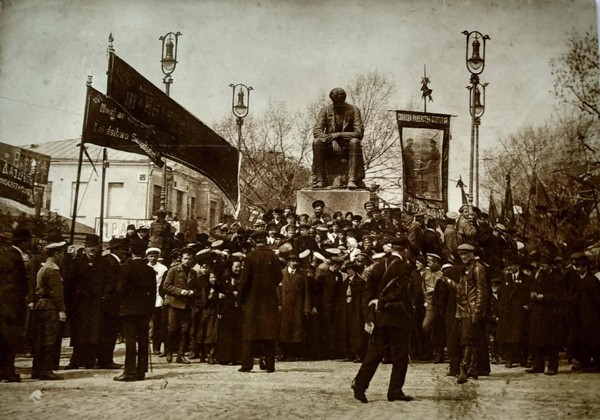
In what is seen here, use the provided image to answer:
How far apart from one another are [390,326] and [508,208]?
14.0ft

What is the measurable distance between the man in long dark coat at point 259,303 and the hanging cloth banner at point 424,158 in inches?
107

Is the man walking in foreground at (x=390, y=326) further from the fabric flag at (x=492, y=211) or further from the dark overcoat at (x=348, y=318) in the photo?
the fabric flag at (x=492, y=211)

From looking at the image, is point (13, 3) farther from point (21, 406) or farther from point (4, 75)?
point (21, 406)

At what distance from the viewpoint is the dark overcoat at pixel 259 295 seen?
8.17 metres

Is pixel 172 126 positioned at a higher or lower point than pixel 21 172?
higher

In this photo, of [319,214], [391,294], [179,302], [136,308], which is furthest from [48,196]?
[319,214]

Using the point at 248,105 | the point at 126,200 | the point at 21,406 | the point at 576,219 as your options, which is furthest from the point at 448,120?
the point at 21,406

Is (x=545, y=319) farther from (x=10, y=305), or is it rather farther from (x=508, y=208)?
(x=10, y=305)

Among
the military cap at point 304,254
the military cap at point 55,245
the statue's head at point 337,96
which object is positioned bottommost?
the military cap at point 55,245

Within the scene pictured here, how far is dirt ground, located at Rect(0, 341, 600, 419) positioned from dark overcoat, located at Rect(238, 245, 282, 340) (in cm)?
49

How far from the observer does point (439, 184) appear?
10.2 metres

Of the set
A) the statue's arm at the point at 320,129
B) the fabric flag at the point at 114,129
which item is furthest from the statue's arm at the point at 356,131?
the fabric flag at the point at 114,129

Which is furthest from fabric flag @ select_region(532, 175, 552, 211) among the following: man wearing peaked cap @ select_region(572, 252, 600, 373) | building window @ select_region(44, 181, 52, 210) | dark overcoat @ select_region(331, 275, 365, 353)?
building window @ select_region(44, 181, 52, 210)

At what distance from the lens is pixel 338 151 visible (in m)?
11.5
